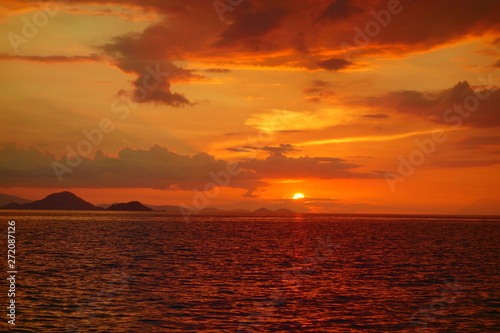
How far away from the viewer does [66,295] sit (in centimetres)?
4294

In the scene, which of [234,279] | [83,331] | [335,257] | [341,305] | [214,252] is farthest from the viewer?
[214,252]

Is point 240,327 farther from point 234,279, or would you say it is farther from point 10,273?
point 10,273

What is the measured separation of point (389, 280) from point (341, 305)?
16.0 m

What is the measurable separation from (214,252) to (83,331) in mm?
54338

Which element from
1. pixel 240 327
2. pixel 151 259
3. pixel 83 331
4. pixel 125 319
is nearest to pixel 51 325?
pixel 83 331

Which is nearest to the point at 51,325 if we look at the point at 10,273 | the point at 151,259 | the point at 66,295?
the point at 66,295

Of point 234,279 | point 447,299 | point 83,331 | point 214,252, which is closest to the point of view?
point 83,331

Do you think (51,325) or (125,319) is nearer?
(51,325)

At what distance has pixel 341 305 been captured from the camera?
40.6 meters

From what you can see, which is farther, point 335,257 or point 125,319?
point 335,257

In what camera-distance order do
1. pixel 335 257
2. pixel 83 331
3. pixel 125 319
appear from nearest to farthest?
pixel 83 331 → pixel 125 319 → pixel 335 257

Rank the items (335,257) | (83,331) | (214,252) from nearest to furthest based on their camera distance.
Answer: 1. (83,331)
2. (335,257)
3. (214,252)

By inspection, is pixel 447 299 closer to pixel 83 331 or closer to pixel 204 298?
pixel 204 298

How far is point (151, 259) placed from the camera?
73500mm
